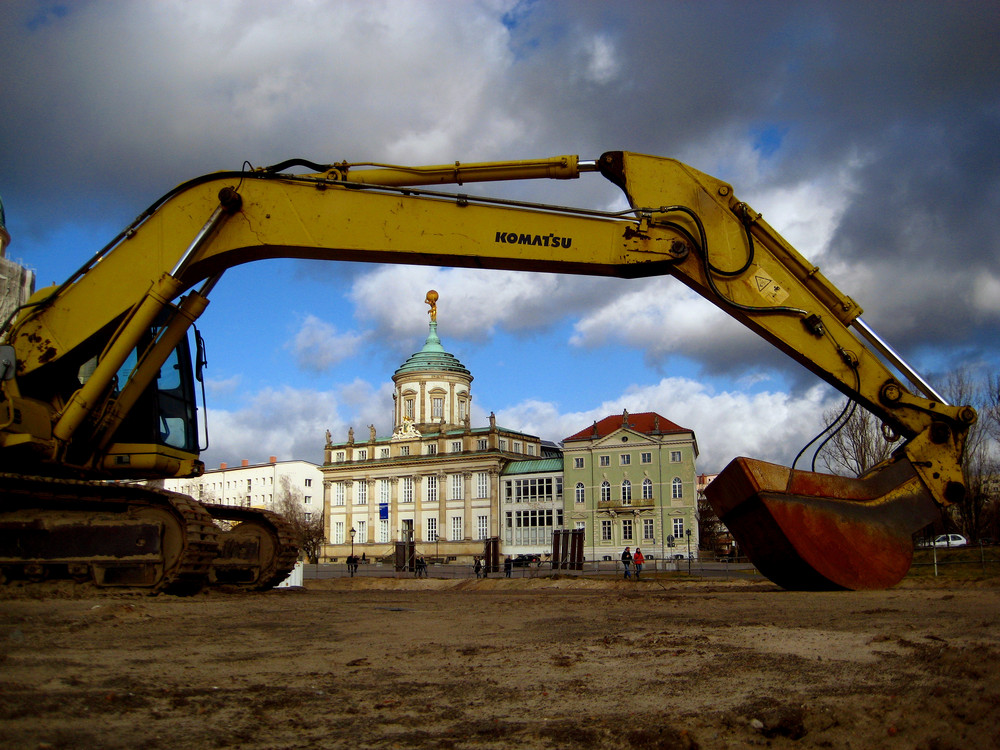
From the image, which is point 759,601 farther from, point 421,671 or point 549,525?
point 549,525

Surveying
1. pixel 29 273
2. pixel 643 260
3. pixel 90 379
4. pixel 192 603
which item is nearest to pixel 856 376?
pixel 643 260

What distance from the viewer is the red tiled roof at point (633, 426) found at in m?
69.9

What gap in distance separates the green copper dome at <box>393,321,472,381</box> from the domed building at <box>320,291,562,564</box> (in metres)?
0.10

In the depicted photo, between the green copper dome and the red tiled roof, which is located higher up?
the green copper dome

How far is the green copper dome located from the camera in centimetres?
8369

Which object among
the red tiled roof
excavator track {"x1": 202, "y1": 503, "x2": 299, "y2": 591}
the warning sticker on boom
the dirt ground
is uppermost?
the red tiled roof

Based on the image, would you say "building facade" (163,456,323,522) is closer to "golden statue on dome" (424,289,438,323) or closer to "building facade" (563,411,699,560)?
"golden statue on dome" (424,289,438,323)

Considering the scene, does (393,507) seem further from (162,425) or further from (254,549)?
(162,425)

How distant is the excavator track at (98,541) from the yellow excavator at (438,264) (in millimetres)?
26

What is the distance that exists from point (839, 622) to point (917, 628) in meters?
0.77

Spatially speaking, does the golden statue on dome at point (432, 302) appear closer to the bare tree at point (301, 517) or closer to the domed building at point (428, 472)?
the domed building at point (428, 472)

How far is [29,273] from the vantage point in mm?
41219

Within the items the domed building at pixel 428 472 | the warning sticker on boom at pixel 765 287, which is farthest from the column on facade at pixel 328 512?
the warning sticker on boom at pixel 765 287

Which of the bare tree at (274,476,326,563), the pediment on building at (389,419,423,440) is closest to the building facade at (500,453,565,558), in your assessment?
the pediment on building at (389,419,423,440)
